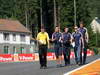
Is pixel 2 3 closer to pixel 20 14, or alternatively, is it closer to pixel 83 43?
pixel 20 14

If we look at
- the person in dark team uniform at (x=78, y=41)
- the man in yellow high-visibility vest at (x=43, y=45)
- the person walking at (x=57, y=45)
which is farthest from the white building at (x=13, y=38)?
the man in yellow high-visibility vest at (x=43, y=45)

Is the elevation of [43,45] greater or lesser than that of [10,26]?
greater

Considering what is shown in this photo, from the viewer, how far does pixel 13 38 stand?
8431 cm

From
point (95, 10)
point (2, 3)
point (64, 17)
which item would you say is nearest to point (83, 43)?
point (64, 17)

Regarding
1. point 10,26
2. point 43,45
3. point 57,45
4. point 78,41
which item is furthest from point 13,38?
point 43,45

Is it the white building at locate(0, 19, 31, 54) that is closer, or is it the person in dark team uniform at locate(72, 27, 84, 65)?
the person in dark team uniform at locate(72, 27, 84, 65)

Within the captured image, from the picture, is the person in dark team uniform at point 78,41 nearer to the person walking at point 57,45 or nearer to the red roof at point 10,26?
the person walking at point 57,45

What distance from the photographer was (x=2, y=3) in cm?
13400

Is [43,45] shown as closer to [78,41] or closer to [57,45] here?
[57,45]

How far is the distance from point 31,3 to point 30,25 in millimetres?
6409

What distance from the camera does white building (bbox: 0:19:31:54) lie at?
81.5m

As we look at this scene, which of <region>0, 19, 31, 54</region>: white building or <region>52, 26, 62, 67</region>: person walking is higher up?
<region>52, 26, 62, 67</region>: person walking

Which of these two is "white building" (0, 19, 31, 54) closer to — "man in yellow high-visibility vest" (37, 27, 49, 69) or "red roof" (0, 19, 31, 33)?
"red roof" (0, 19, 31, 33)

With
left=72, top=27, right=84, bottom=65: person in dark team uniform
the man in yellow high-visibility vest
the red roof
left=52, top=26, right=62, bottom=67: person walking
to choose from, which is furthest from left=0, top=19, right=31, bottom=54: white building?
A: the man in yellow high-visibility vest
